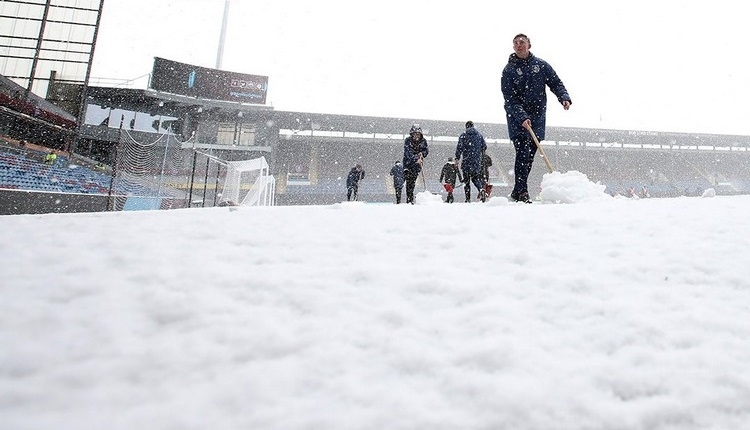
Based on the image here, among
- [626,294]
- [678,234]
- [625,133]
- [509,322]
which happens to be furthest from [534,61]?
[625,133]

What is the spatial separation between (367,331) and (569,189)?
4109 millimetres

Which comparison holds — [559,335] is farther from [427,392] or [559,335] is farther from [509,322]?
[427,392]

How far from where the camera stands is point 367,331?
4.40 ft

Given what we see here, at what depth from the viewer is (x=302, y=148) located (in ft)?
106

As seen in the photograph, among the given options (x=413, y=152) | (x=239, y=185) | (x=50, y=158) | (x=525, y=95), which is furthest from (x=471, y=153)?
(x=50, y=158)

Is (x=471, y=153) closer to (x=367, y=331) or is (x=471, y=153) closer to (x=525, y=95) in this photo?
(x=525, y=95)

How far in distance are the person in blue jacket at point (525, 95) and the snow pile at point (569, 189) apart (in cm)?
39

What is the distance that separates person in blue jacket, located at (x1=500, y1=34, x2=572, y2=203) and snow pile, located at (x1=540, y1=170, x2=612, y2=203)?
0.39m

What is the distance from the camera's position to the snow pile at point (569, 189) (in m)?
4.61

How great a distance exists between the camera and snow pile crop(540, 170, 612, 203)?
181 inches

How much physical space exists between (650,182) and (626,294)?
39.0 metres

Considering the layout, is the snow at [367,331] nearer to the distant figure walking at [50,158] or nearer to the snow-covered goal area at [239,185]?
the snow-covered goal area at [239,185]

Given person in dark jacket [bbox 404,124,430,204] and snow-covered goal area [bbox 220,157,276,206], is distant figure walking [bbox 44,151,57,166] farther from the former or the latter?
person in dark jacket [bbox 404,124,430,204]

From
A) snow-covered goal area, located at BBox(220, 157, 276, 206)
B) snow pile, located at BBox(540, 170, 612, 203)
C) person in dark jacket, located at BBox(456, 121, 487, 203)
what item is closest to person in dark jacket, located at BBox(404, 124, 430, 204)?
person in dark jacket, located at BBox(456, 121, 487, 203)
